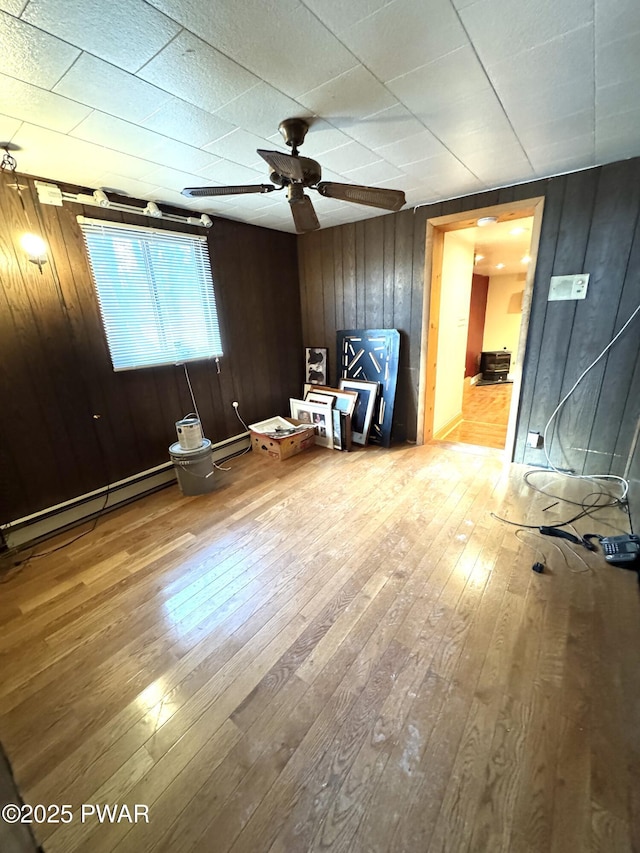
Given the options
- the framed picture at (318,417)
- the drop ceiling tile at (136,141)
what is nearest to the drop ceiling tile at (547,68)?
the drop ceiling tile at (136,141)

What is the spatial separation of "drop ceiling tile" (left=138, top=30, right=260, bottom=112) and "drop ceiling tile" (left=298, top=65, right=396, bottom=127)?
0.31m

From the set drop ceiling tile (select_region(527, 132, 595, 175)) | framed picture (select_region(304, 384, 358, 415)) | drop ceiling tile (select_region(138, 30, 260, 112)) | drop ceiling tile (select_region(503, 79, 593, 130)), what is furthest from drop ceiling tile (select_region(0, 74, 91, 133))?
framed picture (select_region(304, 384, 358, 415))

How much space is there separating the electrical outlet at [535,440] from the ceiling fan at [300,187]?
234 centimetres

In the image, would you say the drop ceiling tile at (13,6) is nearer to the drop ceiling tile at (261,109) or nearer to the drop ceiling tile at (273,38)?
the drop ceiling tile at (273,38)

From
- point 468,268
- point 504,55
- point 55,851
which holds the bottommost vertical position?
point 55,851

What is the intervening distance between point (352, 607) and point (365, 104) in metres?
2.53

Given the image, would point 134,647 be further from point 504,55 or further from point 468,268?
point 468,268

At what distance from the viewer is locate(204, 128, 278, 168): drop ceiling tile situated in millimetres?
1887

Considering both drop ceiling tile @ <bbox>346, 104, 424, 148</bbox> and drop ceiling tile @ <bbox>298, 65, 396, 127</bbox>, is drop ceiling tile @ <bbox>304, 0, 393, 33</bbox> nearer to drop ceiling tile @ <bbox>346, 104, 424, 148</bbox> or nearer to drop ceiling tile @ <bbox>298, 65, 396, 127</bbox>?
drop ceiling tile @ <bbox>298, 65, 396, 127</bbox>

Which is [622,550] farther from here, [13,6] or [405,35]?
[13,6]

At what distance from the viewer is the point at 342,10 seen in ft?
3.76

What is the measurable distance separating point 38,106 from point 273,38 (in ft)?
3.83

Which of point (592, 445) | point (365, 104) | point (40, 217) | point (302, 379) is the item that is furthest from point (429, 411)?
point (40, 217)

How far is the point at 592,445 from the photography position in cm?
283
